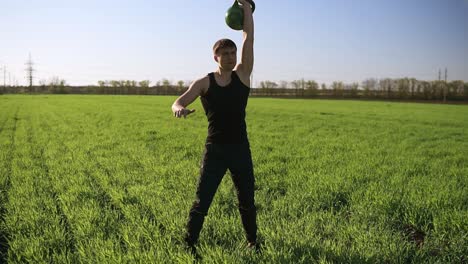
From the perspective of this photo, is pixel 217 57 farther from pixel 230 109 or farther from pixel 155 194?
pixel 155 194

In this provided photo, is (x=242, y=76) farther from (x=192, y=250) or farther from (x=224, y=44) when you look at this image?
(x=192, y=250)

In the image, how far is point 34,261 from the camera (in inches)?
139

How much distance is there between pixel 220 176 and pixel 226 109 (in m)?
0.70

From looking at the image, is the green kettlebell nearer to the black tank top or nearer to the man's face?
the man's face

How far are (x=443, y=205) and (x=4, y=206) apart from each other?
6495mm

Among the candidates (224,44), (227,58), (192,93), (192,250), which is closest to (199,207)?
(192,250)

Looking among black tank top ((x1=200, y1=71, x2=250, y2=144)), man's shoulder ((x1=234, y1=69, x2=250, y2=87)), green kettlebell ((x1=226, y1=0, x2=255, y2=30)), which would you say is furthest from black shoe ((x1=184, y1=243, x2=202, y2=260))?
green kettlebell ((x1=226, y1=0, x2=255, y2=30))

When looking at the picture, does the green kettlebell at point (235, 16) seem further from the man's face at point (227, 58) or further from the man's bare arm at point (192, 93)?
the man's bare arm at point (192, 93)

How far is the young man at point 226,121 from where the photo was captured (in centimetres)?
327

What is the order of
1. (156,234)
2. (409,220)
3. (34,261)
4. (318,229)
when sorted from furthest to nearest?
(409,220)
(318,229)
(156,234)
(34,261)

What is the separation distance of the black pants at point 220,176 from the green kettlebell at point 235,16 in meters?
1.23

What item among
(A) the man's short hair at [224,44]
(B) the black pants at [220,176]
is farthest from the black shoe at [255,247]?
(A) the man's short hair at [224,44]

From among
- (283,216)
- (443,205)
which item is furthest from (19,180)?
(443,205)

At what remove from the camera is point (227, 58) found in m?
3.26
